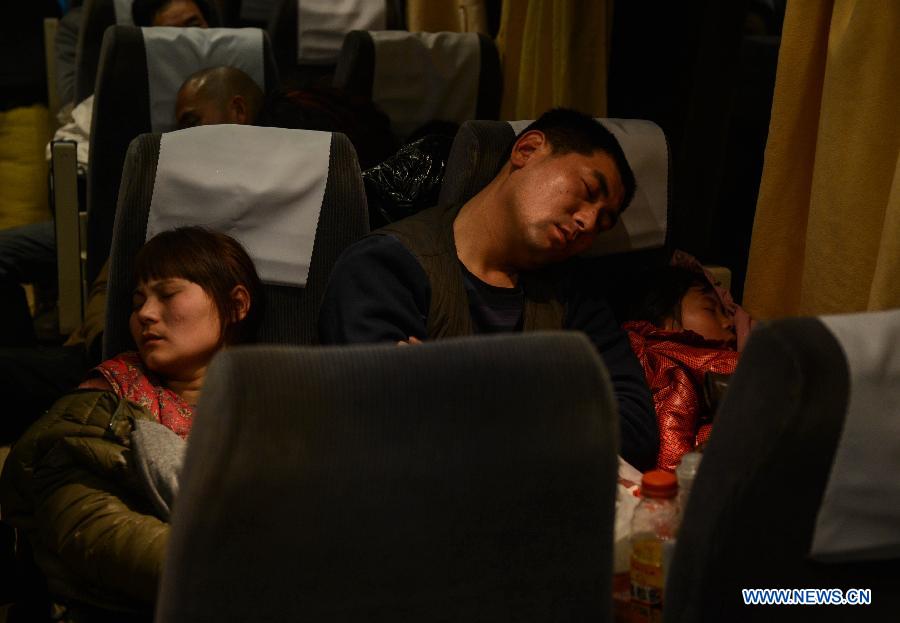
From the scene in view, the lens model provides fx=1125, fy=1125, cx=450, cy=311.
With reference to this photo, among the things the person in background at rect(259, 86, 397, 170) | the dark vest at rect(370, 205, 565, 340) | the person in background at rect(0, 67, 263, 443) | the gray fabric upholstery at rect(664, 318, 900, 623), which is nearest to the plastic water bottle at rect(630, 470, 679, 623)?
the gray fabric upholstery at rect(664, 318, 900, 623)

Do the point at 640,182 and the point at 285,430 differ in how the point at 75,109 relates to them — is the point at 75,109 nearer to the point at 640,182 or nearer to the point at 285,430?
the point at 640,182

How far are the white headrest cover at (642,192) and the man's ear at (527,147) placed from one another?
0.42 ft

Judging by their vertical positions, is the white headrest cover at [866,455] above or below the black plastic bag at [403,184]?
above

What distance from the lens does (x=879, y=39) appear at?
1.82m

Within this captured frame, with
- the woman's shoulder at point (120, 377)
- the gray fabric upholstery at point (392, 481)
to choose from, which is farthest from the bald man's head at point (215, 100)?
the gray fabric upholstery at point (392, 481)

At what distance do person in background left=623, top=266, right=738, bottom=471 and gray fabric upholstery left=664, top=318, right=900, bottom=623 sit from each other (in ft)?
2.79

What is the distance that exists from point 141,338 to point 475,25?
90.2 inches

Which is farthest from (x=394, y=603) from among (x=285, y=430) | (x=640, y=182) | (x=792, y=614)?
(x=640, y=182)

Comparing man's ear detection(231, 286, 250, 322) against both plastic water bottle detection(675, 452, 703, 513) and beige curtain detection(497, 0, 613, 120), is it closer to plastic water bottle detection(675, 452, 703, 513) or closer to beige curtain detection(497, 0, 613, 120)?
plastic water bottle detection(675, 452, 703, 513)

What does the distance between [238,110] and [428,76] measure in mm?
661

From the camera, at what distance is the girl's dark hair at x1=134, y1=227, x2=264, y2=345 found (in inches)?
69.9

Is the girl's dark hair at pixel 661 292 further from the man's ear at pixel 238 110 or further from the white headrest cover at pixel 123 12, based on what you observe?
the white headrest cover at pixel 123 12

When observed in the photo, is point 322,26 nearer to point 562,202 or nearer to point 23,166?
point 23,166

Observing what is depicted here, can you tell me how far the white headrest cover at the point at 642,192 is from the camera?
A: 2199mm
